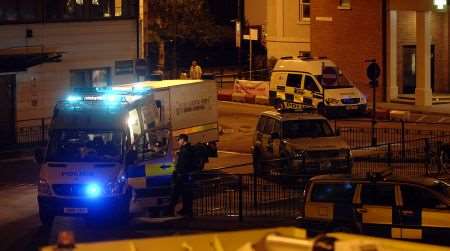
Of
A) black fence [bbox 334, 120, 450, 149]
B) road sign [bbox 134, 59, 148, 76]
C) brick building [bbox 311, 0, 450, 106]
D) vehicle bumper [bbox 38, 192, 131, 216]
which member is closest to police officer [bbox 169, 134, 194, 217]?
vehicle bumper [bbox 38, 192, 131, 216]

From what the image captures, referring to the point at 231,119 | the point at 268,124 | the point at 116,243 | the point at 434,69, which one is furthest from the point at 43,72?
the point at 116,243

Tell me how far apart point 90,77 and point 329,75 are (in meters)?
8.73

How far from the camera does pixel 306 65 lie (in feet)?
120

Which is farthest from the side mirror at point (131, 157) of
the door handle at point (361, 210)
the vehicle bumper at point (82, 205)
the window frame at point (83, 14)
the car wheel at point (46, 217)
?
the window frame at point (83, 14)

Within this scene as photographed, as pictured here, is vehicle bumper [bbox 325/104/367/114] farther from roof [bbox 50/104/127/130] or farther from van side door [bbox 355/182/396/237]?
van side door [bbox 355/182/396/237]

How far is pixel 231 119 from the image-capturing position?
3812 cm

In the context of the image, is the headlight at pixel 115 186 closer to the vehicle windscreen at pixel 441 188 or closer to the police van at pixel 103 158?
the police van at pixel 103 158

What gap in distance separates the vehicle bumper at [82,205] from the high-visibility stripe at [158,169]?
3.94ft

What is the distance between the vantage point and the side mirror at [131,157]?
1848 cm

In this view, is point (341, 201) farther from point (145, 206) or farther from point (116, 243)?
point (116, 243)

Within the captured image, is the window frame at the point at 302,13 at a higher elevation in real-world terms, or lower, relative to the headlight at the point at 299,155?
higher

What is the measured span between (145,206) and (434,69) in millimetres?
27410

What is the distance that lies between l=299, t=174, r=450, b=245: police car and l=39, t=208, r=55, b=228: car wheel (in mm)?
5209

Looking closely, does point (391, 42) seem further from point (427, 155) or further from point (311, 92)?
point (427, 155)
